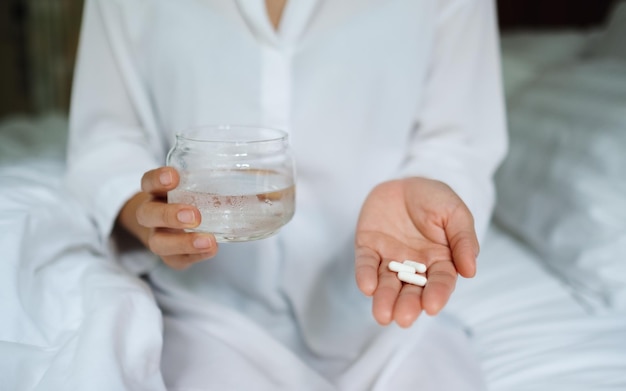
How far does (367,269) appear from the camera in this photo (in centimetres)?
57

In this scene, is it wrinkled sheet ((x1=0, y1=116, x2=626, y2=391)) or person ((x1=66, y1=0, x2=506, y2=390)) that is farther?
person ((x1=66, y1=0, x2=506, y2=390))

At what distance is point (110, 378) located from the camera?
55cm

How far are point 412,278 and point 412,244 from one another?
9cm

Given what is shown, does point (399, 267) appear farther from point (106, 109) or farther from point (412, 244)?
point (106, 109)

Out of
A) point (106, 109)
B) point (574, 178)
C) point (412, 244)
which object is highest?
point (106, 109)

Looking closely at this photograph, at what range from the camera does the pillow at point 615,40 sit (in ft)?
3.96

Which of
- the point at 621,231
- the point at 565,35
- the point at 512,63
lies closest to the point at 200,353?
the point at 621,231

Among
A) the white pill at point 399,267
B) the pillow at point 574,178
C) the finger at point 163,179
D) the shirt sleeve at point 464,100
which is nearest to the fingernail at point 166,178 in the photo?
the finger at point 163,179

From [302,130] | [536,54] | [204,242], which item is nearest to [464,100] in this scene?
[302,130]

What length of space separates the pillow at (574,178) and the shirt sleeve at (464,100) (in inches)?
6.9

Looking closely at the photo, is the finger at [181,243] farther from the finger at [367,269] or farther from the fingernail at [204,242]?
the finger at [367,269]

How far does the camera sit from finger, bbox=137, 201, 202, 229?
542mm

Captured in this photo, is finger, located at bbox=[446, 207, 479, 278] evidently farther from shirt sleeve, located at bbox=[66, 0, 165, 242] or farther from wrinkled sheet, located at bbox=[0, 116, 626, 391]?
shirt sleeve, located at bbox=[66, 0, 165, 242]

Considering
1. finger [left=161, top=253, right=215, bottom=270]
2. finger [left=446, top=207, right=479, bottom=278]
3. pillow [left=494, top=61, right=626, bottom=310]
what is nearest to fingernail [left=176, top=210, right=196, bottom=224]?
finger [left=161, top=253, right=215, bottom=270]
